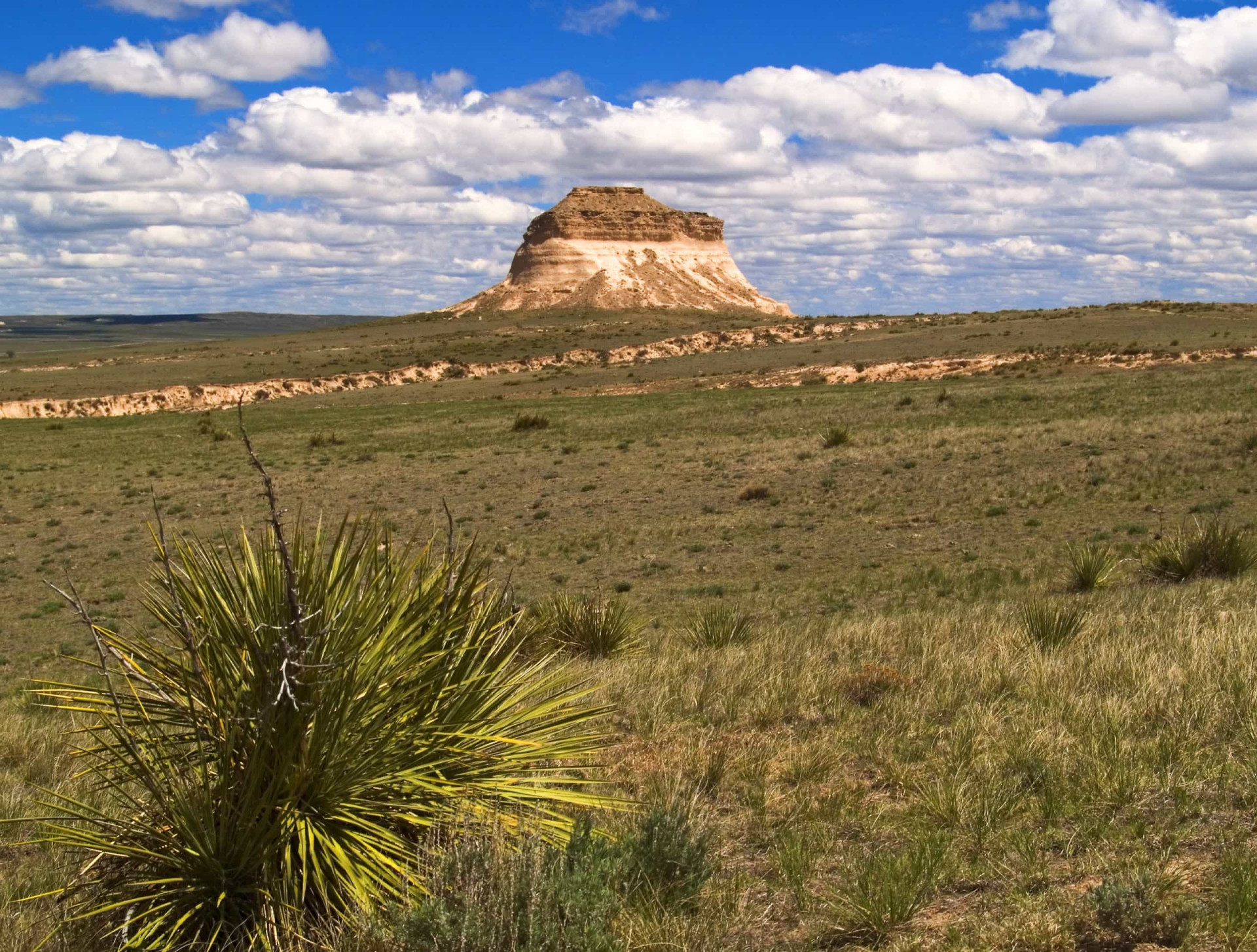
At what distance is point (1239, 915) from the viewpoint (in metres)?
3.21

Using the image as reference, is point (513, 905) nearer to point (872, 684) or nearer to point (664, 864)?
point (664, 864)

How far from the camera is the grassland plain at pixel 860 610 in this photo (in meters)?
3.76

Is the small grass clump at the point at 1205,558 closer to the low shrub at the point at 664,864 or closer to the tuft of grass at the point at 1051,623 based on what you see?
the tuft of grass at the point at 1051,623

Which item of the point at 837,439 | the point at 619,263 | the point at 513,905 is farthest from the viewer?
the point at 619,263

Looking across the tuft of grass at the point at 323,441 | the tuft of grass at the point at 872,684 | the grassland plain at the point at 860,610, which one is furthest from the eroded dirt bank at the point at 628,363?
the tuft of grass at the point at 872,684

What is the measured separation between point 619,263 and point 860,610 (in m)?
108

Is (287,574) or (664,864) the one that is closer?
(287,574)

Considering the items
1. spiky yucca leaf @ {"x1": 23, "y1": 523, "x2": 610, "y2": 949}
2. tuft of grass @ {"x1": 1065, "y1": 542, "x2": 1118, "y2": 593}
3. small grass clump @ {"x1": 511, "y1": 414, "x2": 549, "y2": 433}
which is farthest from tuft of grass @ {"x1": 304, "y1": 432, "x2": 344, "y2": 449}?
spiky yucca leaf @ {"x1": 23, "y1": 523, "x2": 610, "y2": 949}

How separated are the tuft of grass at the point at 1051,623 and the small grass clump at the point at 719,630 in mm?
2594

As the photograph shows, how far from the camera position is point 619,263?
117688 mm

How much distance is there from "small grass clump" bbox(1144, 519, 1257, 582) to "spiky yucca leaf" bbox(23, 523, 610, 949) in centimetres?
1004

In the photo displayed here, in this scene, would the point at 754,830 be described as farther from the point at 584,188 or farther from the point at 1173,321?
the point at 584,188

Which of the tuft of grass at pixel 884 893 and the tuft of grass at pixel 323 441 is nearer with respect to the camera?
the tuft of grass at pixel 884 893

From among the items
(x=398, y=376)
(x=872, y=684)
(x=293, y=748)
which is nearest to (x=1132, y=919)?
(x=293, y=748)
